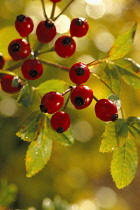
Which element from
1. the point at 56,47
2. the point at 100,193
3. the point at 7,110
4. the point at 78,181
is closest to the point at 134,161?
the point at 56,47

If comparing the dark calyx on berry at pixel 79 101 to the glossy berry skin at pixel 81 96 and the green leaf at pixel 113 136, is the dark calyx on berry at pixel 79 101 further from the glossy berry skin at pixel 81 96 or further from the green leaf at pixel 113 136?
the green leaf at pixel 113 136

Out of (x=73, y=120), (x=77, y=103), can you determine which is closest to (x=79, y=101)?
(x=77, y=103)

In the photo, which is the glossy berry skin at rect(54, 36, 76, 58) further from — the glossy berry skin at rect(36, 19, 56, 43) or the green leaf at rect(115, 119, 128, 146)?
the green leaf at rect(115, 119, 128, 146)

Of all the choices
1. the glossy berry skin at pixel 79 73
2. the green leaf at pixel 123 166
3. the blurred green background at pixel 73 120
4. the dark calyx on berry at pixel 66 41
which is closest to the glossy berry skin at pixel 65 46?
the dark calyx on berry at pixel 66 41

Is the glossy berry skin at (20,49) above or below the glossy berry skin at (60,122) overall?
above

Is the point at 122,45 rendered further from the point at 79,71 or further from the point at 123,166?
the point at 123,166

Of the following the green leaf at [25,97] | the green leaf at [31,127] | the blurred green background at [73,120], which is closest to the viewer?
the green leaf at [25,97]

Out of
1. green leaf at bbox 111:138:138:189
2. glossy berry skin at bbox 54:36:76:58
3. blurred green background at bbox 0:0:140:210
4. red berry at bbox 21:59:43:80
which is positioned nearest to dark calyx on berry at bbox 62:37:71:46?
glossy berry skin at bbox 54:36:76:58
